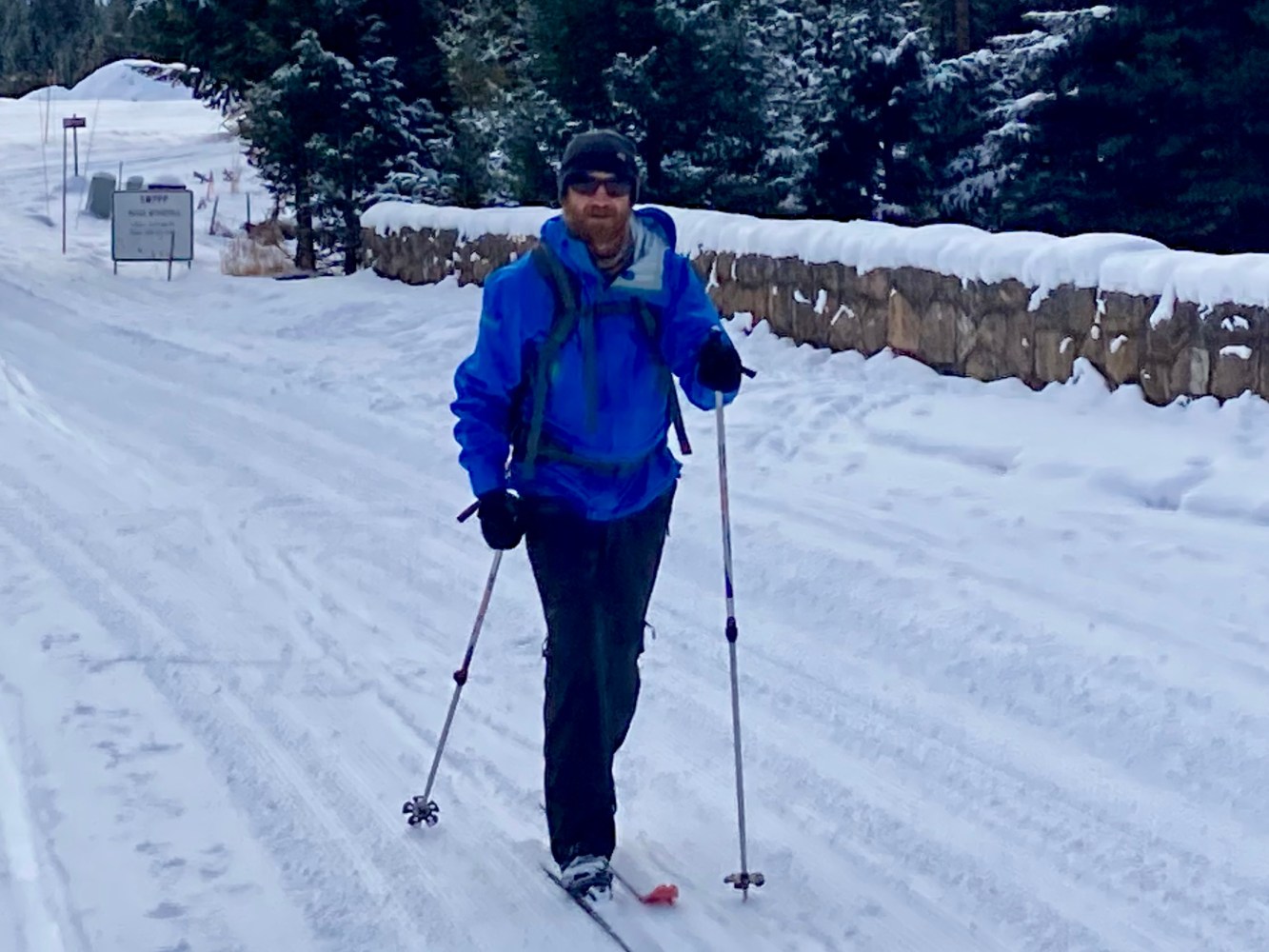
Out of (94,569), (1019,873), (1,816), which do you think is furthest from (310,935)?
(94,569)

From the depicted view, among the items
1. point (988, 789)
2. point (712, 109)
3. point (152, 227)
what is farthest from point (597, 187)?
point (152, 227)

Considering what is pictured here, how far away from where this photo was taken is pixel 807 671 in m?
6.02

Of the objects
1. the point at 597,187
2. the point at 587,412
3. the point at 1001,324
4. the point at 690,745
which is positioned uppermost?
the point at 597,187

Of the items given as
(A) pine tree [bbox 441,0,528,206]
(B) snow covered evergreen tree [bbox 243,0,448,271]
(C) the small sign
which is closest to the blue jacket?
(A) pine tree [bbox 441,0,528,206]

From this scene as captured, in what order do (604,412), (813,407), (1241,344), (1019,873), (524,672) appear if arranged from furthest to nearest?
(813,407) < (1241,344) < (524,672) < (1019,873) < (604,412)

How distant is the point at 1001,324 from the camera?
32.5 feet

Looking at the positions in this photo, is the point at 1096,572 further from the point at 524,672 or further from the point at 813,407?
the point at 813,407

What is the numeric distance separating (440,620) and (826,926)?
2851mm

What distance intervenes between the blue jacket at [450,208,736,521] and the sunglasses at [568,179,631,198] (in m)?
0.10

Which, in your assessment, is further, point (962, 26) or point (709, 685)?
point (962, 26)

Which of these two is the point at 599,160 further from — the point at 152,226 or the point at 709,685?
the point at 152,226

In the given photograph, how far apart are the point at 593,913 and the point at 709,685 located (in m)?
1.78

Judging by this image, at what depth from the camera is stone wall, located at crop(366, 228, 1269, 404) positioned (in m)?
8.50

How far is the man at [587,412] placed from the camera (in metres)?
3.99
